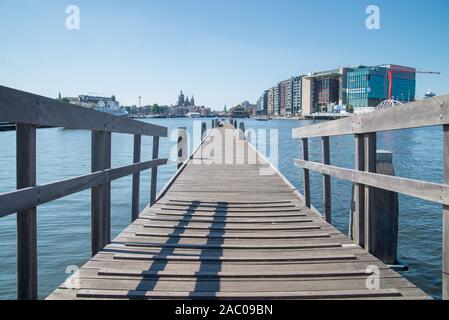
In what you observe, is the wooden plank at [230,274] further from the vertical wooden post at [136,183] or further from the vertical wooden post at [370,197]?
the vertical wooden post at [136,183]

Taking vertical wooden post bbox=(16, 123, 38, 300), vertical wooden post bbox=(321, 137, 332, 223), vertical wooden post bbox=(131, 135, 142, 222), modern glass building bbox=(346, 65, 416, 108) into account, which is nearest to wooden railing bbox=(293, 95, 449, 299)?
vertical wooden post bbox=(321, 137, 332, 223)

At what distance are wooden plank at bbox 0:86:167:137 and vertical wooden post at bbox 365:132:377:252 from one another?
2.56 meters

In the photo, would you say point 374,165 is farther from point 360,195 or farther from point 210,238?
point 210,238

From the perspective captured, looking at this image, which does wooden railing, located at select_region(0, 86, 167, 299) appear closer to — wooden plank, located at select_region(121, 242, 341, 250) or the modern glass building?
wooden plank, located at select_region(121, 242, 341, 250)

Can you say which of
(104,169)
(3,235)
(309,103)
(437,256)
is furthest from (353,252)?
(309,103)

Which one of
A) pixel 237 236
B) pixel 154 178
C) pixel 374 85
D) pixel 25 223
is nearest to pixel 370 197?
pixel 237 236

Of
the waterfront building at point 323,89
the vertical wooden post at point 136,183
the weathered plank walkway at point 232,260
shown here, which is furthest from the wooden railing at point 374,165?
the waterfront building at point 323,89

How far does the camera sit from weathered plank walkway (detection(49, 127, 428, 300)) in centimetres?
310

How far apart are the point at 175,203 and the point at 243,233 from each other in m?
2.08

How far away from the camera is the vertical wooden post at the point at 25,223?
2629 mm

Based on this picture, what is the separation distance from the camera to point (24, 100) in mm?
2590

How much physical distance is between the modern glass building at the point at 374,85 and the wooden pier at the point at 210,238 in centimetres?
15537

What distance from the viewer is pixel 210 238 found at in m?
4.58

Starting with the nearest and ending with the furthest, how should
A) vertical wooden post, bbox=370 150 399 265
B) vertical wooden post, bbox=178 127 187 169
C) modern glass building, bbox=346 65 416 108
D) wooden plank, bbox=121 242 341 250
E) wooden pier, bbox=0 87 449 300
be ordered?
wooden pier, bbox=0 87 449 300
wooden plank, bbox=121 242 341 250
vertical wooden post, bbox=370 150 399 265
vertical wooden post, bbox=178 127 187 169
modern glass building, bbox=346 65 416 108
